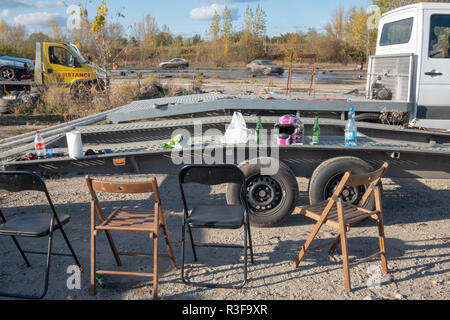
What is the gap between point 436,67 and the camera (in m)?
6.26

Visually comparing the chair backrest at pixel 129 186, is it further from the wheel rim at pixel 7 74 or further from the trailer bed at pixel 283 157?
the wheel rim at pixel 7 74

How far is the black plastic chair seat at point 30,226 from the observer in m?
3.41

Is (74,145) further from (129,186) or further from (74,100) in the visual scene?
(74,100)

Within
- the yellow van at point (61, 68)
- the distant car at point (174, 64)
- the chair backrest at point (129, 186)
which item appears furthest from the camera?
the distant car at point (174, 64)

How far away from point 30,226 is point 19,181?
1.22 ft

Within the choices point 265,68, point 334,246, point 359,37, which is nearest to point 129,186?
point 334,246

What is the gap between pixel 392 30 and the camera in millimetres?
7160

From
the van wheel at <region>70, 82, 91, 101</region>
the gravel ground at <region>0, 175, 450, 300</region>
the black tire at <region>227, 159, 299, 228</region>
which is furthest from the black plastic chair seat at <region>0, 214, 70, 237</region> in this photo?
the van wheel at <region>70, 82, 91, 101</region>

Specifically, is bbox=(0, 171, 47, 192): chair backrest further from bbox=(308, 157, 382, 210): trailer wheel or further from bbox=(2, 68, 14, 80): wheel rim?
bbox=(2, 68, 14, 80): wheel rim

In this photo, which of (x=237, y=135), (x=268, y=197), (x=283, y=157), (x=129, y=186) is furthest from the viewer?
(x=237, y=135)

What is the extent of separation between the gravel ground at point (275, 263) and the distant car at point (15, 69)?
10655 millimetres

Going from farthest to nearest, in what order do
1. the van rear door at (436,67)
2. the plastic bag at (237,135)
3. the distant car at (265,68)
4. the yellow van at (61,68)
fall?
the distant car at (265,68)
the yellow van at (61,68)
the van rear door at (436,67)
the plastic bag at (237,135)

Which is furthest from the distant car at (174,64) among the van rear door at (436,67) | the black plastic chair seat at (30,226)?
the black plastic chair seat at (30,226)
